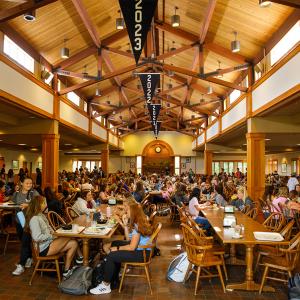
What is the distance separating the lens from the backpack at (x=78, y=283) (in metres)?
3.97

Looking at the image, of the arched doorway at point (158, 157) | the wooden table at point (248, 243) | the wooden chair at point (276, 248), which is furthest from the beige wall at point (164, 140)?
the wooden chair at point (276, 248)

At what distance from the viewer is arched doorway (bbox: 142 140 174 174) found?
82.2 feet

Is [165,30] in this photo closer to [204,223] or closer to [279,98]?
[279,98]

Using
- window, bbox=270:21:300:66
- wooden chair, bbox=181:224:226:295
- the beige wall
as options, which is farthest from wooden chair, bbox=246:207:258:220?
the beige wall

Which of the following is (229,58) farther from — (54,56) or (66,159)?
(66,159)

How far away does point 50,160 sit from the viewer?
9.30 meters

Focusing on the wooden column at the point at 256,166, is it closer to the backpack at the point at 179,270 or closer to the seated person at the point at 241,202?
the seated person at the point at 241,202

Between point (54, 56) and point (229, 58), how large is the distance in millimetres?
4805

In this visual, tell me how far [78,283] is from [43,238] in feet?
2.39

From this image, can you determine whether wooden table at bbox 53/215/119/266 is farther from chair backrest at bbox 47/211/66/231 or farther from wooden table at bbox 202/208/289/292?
wooden table at bbox 202/208/289/292

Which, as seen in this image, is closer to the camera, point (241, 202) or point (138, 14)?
point (138, 14)

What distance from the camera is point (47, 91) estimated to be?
883cm

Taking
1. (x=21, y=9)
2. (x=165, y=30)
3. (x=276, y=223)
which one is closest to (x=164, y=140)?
(x=165, y=30)

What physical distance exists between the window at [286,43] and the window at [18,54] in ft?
18.9
